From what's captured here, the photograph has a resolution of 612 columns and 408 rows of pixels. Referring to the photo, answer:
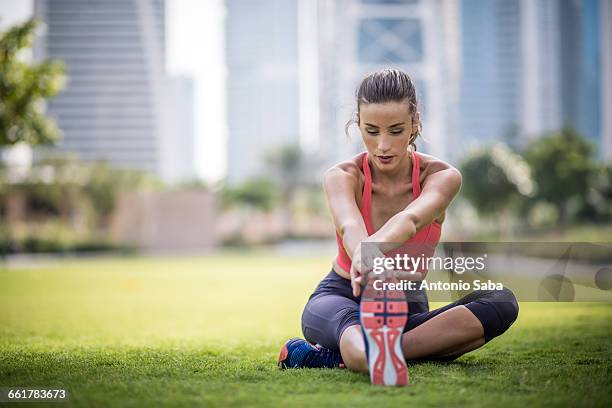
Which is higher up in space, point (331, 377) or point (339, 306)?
point (339, 306)

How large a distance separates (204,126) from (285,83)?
26.3 metres

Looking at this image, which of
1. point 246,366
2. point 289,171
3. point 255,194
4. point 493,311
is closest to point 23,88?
point 246,366

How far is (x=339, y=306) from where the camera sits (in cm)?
332

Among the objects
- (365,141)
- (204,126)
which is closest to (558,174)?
(365,141)

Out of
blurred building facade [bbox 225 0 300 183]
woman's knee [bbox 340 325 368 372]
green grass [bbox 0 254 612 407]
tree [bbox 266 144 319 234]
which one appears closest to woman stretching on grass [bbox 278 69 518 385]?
woman's knee [bbox 340 325 368 372]

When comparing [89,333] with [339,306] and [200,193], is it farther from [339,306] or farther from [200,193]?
[200,193]

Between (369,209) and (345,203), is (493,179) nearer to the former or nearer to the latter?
(369,209)

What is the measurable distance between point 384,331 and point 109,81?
113724 mm

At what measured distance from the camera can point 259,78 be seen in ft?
585

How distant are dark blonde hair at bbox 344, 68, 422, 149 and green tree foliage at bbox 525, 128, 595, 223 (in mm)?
31119

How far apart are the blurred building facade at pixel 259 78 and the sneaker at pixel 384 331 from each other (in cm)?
17259

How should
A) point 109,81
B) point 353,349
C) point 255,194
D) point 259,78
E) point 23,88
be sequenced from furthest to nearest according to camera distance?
point 259,78
point 109,81
point 255,194
point 23,88
point 353,349

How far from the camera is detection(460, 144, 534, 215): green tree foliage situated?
3575 centimetres

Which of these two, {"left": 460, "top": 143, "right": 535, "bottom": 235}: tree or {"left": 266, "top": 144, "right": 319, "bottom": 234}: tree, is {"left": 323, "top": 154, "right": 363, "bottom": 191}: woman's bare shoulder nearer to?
{"left": 460, "top": 143, "right": 535, "bottom": 235}: tree
